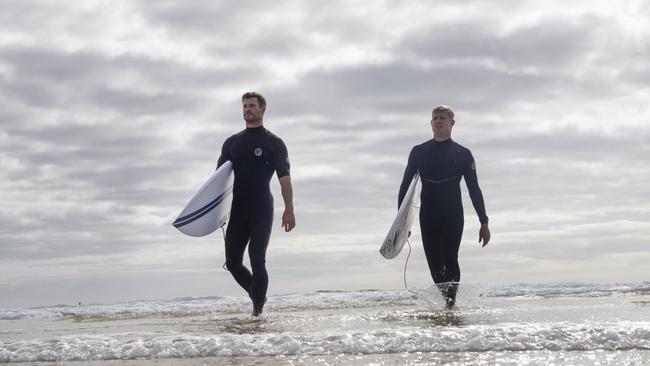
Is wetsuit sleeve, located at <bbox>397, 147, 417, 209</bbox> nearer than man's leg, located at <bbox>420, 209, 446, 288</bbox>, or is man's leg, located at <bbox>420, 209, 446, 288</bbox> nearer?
man's leg, located at <bbox>420, 209, 446, 288</bbox>

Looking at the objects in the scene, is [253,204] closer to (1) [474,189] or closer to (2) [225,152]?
(2) [225,152]

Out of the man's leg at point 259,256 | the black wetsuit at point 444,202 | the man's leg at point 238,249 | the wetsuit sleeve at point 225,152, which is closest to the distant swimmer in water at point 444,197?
the black wetsuit at point 444,202

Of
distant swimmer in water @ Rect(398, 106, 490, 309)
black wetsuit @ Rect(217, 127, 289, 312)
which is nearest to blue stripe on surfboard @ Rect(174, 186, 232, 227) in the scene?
black wetsuit @ Rect(217, 127, 289, 312)

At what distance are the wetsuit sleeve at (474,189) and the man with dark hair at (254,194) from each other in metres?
2.01

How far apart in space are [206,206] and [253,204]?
0.76 m

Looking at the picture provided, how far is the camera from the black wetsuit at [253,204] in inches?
255

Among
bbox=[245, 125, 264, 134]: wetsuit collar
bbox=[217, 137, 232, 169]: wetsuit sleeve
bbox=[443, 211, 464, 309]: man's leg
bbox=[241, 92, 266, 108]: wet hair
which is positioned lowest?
bbox=[443, 211, 464, 309]: man's leg

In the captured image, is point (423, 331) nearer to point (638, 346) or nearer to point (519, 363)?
point (519, 363)

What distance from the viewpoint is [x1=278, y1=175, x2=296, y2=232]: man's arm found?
6.34m

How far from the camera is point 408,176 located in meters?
7.55

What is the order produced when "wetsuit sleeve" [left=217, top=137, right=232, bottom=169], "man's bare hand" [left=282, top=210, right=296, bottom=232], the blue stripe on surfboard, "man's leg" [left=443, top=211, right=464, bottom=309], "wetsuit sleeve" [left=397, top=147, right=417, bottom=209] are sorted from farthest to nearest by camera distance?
"wetsuit sleeve" [left=397, top=147, right=417, bottom=209]
"man's leg" [left=443, top=211, right=464, bottom=309]
the blue stripe on surfboard
"wetsuit sleeve" [left=217, top=137, right=232, bottom=169]
"man's bare hand" [left=282, top=210, right=296, bottom=232]

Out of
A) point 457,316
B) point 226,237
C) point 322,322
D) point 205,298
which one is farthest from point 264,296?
point 205,298

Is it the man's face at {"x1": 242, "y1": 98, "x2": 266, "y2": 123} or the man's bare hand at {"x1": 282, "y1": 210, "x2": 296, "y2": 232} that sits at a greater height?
the man's face at {"x1": 242, "y1": 98, "x2": 266, "y2": 123}

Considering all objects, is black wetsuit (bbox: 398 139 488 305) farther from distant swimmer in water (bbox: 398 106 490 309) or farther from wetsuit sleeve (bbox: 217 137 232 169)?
wetsuit sleeve (bbox: 217 137 232 169)
